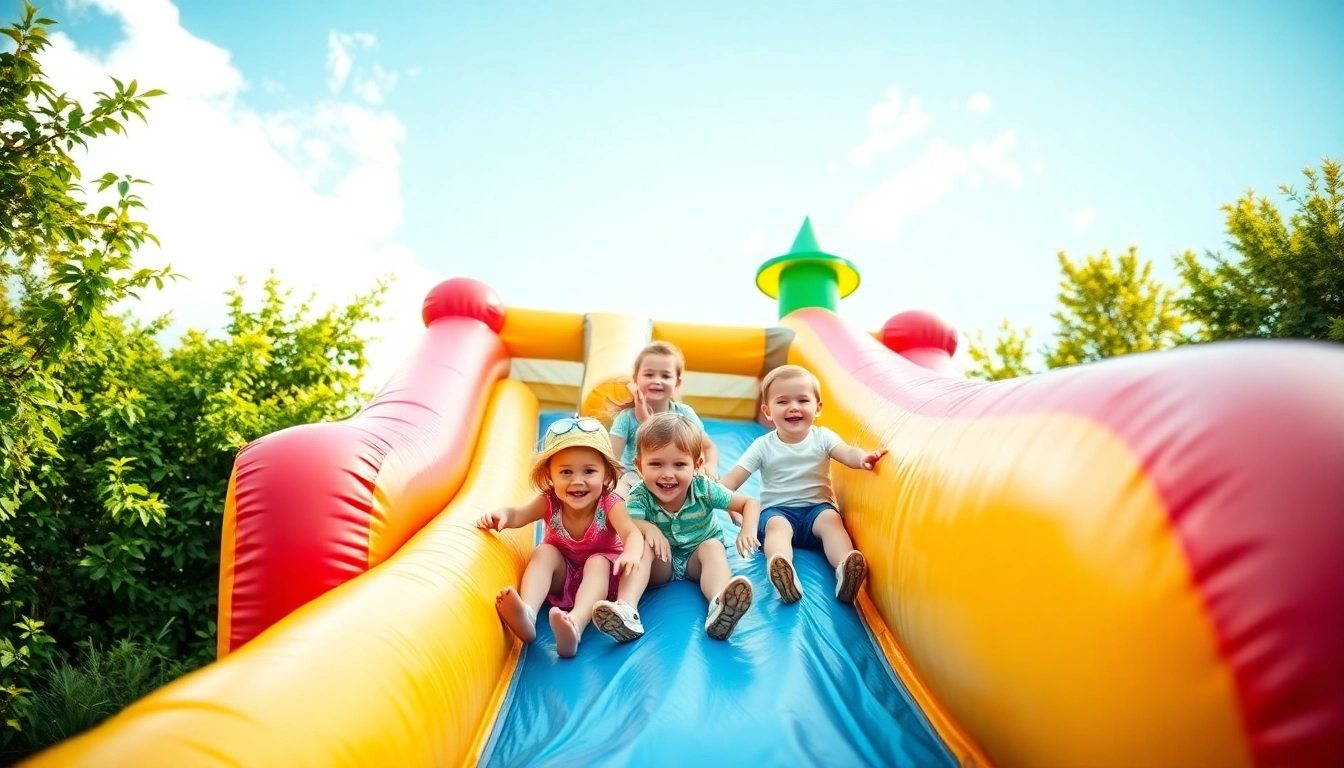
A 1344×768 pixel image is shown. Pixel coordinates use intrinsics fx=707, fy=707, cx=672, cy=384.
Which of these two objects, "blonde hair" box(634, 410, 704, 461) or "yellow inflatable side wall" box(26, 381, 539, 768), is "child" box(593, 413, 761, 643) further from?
"yellow inflatable side wall" box(26, 381, 539, 768)

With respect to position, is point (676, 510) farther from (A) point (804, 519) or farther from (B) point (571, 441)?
(A) point (804, 519)

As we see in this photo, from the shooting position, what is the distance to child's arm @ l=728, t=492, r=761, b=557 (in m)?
2.22

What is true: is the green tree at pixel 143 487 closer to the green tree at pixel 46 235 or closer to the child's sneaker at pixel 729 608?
the green tree at pixel 46 235

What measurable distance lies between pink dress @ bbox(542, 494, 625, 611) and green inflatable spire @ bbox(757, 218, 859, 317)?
311 centimetres

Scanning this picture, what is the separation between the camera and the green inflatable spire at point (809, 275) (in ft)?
16.8

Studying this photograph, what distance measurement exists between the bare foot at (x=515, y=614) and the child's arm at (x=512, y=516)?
1.01 feet

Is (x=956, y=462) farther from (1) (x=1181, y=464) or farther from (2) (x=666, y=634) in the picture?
(2) (x=666, y=634)

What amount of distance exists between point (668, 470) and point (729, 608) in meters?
0.54

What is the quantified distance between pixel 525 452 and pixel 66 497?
9.25 feet

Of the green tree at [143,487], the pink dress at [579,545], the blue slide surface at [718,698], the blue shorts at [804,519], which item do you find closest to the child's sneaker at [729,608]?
the blue slide surface at [718,698]

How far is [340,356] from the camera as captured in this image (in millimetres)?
5953

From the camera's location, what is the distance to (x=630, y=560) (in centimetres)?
216

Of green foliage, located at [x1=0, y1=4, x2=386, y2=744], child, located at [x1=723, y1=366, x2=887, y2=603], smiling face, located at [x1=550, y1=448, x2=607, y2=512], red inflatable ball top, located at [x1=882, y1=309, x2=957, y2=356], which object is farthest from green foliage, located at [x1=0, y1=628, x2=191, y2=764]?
red inflatable ball top, located at [x1=882, y1=309, x2=957, y2=356]

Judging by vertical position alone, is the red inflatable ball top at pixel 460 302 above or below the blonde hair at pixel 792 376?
above
